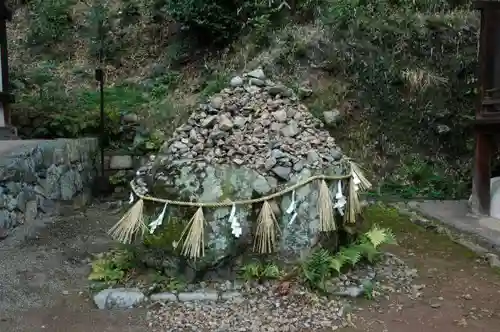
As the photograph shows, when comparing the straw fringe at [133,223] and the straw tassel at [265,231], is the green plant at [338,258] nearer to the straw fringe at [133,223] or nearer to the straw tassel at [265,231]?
the straw tassel at [265,231]

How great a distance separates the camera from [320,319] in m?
4.07

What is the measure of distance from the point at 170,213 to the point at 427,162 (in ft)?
23.0

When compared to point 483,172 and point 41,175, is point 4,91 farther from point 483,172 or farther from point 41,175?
point 483,172

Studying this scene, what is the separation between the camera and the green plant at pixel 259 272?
14.9 ft

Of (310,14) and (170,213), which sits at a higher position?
(310,14)

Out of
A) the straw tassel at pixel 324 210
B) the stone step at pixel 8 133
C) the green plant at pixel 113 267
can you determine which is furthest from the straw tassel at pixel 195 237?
the stone step at pixel 8 133

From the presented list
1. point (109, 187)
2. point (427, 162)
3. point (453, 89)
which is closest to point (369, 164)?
point (427, 162)

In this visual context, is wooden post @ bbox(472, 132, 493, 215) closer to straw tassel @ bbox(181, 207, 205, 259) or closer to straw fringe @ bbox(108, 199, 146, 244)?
straw tassel @ bbox(181, 207, 205, 259)

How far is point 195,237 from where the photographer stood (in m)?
4.42

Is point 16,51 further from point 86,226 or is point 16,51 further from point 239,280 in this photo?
point 239,280

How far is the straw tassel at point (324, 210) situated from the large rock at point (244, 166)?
0.06 metres

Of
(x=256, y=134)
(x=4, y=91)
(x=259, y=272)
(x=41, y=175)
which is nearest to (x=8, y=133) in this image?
(x=4, y=91)

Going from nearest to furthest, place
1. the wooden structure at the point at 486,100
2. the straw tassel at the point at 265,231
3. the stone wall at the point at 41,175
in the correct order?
the straw tassel at the point at 265,231 → the stone wall at the point at 41,175 → the wooden structure at the point at 486,100

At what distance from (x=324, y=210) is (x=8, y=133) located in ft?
22.2
